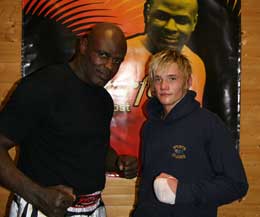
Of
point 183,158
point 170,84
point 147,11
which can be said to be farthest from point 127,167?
point 147,11

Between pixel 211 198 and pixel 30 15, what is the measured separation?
1385 mm

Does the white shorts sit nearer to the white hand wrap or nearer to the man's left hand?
the man's left hand

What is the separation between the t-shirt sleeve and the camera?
4.01ft

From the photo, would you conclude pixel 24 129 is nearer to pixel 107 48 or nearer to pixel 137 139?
pixel 107 48

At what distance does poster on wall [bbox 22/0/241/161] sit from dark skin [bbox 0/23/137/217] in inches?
16.5

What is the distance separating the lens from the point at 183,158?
4.26 feet

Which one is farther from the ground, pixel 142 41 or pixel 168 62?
pixel 142 41

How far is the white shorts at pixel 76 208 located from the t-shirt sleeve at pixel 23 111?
0.26 metres

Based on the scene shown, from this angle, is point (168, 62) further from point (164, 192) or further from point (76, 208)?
point (76, 208)

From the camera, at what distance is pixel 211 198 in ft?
4.00

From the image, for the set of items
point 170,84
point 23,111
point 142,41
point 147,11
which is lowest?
point 23,111

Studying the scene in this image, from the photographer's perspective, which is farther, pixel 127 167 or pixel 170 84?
pixel 127 167

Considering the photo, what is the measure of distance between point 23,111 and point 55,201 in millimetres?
330

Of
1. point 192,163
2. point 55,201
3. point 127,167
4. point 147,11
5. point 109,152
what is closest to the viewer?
point 55,201
